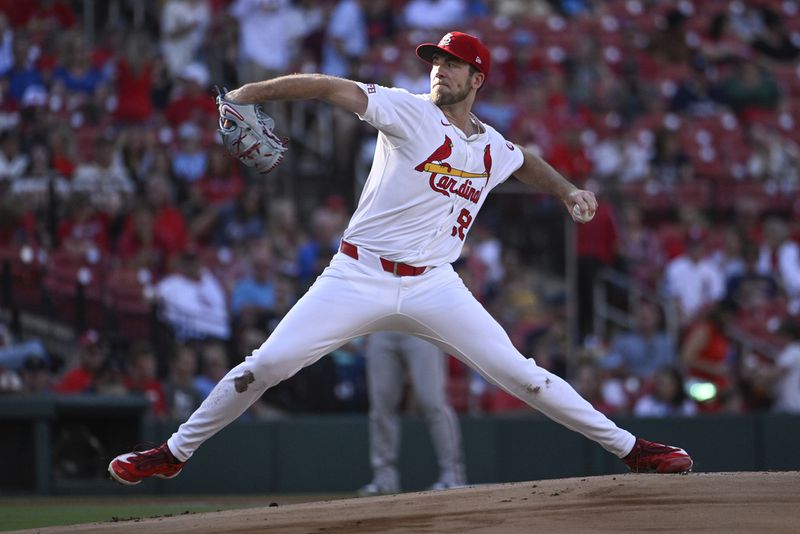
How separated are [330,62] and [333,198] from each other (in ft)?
10.00

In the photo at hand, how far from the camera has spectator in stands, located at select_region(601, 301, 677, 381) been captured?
13.2 m

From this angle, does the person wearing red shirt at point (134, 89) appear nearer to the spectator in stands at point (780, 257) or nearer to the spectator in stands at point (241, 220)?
the spectator in stands at point (241, 220)

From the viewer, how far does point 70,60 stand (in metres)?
15.2

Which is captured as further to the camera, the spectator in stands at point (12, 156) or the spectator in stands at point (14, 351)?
the spectator in stands at point (12, 156)

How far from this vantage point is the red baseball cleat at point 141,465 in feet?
21.6

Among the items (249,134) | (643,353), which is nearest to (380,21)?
(643,353)

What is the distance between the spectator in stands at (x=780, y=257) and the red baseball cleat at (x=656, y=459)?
8387mm

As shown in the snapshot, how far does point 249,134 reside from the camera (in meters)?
6.34

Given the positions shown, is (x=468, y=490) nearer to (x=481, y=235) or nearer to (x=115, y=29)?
(x=481, y=235)

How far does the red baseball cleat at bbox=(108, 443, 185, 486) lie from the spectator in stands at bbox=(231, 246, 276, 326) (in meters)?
5.95

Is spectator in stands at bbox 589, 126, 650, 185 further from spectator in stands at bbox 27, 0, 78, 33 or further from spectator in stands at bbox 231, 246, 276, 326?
spectator in stands at bbox 27, 0, 78, 33

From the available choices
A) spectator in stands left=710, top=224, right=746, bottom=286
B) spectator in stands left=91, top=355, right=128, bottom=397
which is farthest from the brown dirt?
spectator in stands left=710, top=224, right=746, bottom=286

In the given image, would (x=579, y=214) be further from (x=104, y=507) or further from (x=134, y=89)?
(x=134, y=89)

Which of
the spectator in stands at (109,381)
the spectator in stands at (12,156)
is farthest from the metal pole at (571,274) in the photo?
the spectator in stands at (12,156)
